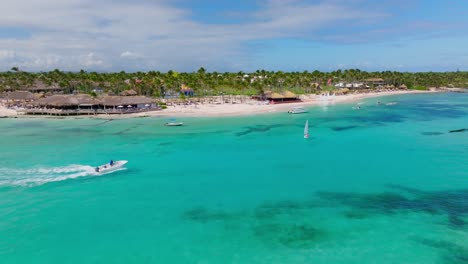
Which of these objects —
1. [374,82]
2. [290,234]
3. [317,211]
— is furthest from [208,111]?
[374,82]

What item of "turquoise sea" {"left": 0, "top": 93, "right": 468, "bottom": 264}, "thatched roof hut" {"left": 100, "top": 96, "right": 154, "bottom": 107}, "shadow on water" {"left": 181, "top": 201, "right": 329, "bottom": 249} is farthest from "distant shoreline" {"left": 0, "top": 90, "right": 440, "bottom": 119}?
"shadow on water" {"left": 181, "top": 201, "right": 329, "bottom": 249}

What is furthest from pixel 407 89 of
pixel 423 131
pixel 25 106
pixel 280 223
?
pixel 280 223

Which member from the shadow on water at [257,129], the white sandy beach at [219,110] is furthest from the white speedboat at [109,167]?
the white sandy beach at [219,110]

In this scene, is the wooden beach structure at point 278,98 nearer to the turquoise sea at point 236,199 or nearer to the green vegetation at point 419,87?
the turquoise sea at point 236,199

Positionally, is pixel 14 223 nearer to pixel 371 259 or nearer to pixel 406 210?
pixel 371 259

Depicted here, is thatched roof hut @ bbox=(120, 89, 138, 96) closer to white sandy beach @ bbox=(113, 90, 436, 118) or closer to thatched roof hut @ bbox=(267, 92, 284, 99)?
white sandy beach @ bbox=(113, 90, 436, 118)

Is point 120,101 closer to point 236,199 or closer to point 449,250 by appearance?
point 236,199
